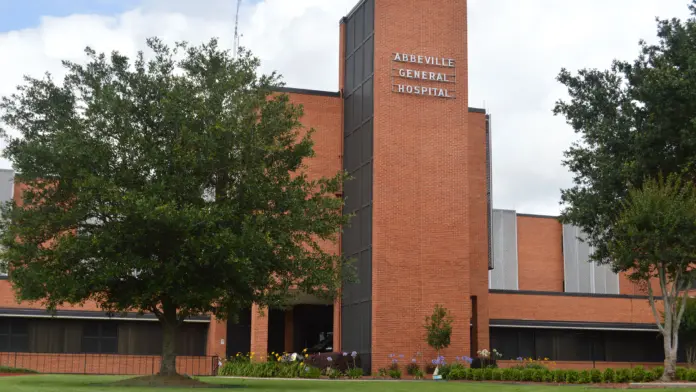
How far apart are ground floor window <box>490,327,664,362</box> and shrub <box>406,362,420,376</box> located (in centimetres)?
1070

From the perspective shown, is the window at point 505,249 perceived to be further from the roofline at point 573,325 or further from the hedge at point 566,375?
the hedge at point 566,375

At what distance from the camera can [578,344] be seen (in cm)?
4831

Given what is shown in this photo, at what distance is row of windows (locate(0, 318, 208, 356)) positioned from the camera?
4356 cm

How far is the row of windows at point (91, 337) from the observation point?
4356cm

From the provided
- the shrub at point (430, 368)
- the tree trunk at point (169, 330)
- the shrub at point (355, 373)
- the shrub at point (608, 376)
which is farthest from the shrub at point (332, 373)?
the shrub at point (608, 376)

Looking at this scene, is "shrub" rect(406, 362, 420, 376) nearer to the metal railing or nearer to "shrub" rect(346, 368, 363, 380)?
"shrub" rect(346, 368, 363, 380)

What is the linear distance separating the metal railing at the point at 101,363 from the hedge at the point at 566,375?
14747mm

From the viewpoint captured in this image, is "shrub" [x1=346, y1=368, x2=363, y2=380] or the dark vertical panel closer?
"shrub" [x1=346, y1=368, x2=363, y2=380]

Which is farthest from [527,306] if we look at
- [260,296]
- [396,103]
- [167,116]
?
[167,116]

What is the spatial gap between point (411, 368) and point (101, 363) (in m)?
16.7

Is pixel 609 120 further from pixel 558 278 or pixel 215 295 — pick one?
pixel 558 278

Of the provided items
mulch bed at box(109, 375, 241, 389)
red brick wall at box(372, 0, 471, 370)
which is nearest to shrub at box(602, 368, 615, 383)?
red brick wall at box(372, 0, 471, 370)

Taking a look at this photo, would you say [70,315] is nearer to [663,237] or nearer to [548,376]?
[548,376]

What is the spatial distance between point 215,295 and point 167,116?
5.06 metres
